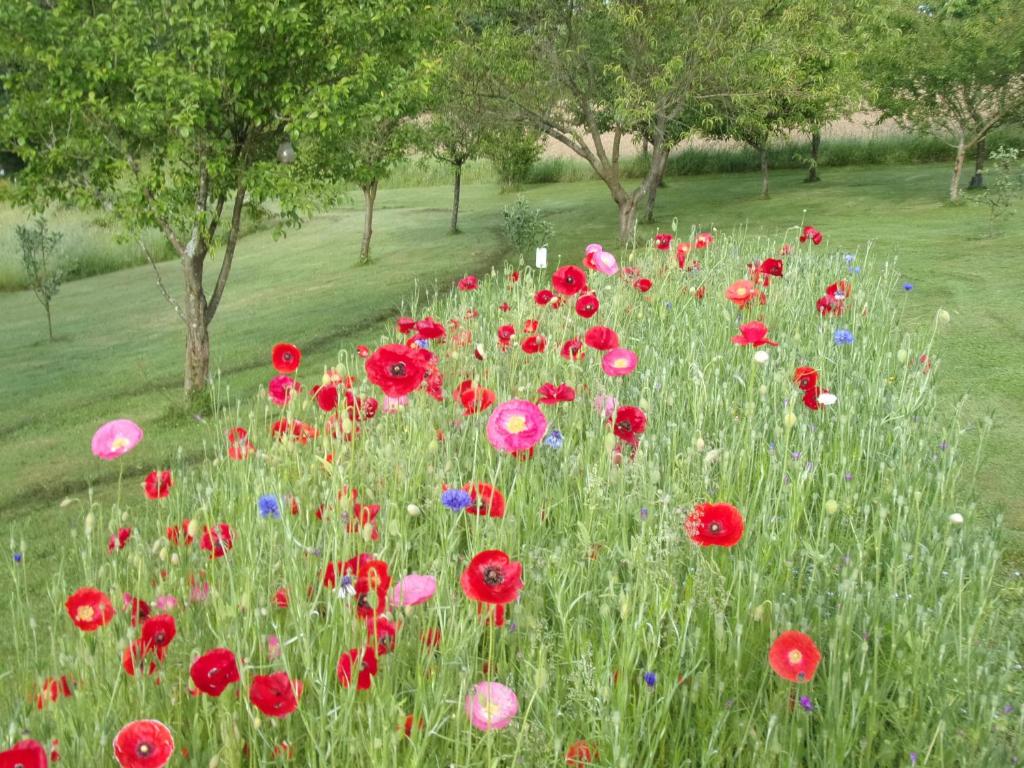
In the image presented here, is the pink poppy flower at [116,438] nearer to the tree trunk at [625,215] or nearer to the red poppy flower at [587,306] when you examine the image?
the red poppy flower at [587,306]

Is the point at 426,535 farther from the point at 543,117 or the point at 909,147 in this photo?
the point at 909,147

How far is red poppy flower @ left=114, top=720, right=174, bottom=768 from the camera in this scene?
74.6 inches

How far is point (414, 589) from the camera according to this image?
2453 millimetres

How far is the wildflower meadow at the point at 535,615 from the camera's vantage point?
8.21 feet

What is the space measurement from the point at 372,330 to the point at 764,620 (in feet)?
39.5

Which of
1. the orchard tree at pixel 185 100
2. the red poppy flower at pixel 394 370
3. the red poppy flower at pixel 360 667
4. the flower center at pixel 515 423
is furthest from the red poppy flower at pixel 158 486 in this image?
the orchard tree at pixel 185 100

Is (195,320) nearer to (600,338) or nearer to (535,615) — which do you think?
(600,338)

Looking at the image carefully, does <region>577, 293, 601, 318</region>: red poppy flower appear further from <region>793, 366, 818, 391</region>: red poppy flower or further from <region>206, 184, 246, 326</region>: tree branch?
<region>206, 184, 246, 326</region>: tree branch

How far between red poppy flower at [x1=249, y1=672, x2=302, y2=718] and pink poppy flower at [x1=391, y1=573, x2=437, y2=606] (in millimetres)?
343

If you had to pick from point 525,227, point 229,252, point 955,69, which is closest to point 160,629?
point 229,252

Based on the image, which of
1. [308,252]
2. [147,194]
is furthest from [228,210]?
[147,194]

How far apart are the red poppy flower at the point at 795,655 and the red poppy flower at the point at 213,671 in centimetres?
125

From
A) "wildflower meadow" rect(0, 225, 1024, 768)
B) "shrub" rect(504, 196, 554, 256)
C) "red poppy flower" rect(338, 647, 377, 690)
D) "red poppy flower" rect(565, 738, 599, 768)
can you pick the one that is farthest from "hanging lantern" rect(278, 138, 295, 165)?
"red poppy flower" rect(565, 738, 599, 768)

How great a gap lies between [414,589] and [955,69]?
74.0 ft
